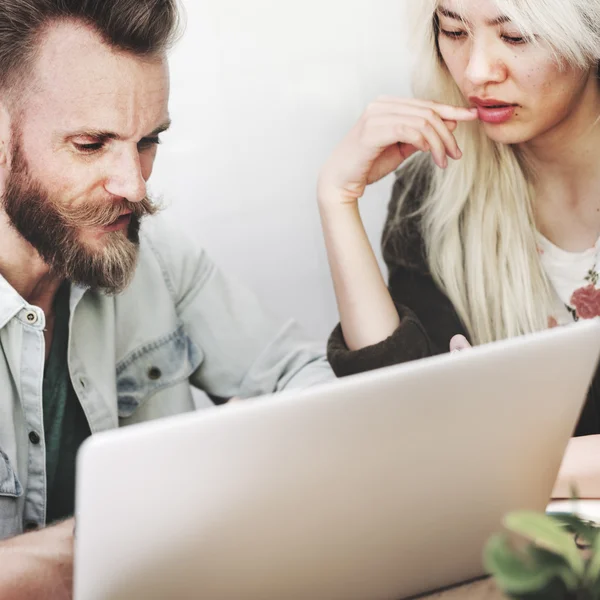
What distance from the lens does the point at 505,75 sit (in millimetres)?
1358

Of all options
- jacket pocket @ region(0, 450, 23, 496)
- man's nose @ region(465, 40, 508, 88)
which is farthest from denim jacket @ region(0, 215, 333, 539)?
man's nose @ region(465, 40, 508, 88)

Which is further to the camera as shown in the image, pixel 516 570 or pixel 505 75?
pixel 505 75

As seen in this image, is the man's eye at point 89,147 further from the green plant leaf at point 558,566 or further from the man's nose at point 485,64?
the green plant leaf at point 558,566

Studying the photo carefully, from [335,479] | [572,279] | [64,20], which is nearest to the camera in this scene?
[335,479]

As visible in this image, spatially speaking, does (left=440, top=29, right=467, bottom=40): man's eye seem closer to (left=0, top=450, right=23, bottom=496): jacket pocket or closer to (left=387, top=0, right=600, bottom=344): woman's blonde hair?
(left=387, top=0, right=600, bottom=344): woman's blonde hair

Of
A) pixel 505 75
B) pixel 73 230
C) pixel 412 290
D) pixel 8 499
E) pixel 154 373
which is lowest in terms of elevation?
pixel 8 499

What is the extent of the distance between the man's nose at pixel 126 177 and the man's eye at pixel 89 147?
0.10 ft

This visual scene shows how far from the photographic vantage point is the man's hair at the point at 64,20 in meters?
1.08

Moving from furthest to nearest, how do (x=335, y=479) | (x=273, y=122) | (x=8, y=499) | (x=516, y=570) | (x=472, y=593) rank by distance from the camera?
(x=273, y=122) → (x=8, y=499) → (x=472, y=593) → (x=335, y=479) → (x=516, y=570)

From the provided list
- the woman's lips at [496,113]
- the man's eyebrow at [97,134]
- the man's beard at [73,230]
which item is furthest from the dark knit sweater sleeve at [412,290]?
the man's eyebrow at [97,134]

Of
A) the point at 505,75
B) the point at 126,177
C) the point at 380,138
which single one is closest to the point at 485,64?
the point at 505,75

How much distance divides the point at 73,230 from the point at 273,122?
1.18 feet

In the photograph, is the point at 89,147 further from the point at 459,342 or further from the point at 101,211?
the point at 459,342

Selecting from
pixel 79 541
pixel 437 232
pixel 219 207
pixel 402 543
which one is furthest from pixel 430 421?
pixel 437 232
